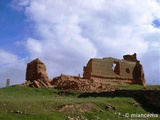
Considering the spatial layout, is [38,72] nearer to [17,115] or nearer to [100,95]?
[100,95]

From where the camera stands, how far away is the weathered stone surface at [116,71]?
41312mm

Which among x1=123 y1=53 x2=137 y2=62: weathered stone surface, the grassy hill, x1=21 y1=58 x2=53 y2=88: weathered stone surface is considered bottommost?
the grassy hill

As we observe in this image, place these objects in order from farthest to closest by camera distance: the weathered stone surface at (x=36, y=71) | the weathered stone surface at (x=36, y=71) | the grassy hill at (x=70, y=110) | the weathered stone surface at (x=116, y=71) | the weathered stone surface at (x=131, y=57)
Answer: the weathered stone surface at (x=131, y=57) < the weathered stone surface at (x=116, y=71) < the weathered stone surface at (x=36, y=71) < the weathered stone surface at (x=36, y=71) < the grassy hill at (x=70, y=110)

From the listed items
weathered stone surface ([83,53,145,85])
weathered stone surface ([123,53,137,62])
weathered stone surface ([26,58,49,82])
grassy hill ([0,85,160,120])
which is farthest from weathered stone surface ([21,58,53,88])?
grassy hill ([0,85,160,120])

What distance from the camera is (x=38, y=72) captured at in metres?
40.2

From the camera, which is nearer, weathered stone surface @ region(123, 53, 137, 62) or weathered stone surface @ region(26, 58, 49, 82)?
weathered stone surface @ region(26, 58, 49, 82)

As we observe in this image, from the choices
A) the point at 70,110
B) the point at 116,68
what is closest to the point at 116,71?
the point at 116,68

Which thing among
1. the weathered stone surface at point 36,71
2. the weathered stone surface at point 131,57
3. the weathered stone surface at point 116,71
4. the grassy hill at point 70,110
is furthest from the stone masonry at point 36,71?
the grassy hill at point 70,110

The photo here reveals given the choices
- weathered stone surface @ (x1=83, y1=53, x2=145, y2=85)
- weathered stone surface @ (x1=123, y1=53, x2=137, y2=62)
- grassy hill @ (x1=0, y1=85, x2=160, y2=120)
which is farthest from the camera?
weathered stone surface @ (x1=123, y1=53, x2=137, y2=62)

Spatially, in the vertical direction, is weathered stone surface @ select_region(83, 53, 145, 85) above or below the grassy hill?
above

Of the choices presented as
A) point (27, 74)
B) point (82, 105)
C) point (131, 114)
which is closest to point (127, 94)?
point (131, 114)

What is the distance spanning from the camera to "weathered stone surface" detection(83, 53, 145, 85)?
4131cm

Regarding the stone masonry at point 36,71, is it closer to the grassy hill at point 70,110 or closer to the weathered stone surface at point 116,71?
the weathered stone surface at point 116,71

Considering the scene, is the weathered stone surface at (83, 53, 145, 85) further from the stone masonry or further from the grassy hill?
the grassy hill
